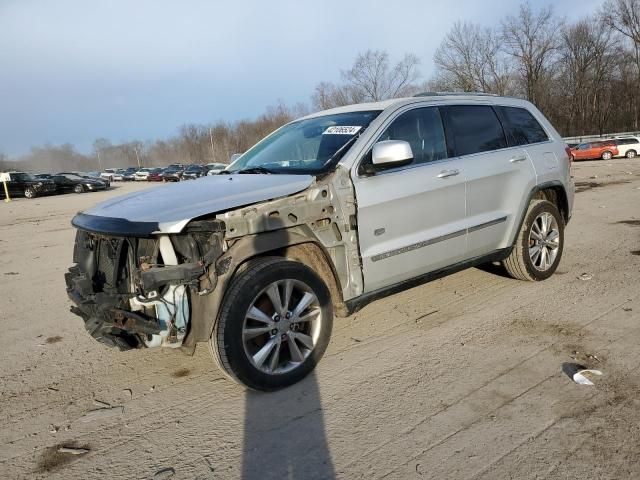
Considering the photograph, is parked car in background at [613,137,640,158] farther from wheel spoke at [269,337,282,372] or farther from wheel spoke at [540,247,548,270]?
wheel spoke at [269,337,282,372]

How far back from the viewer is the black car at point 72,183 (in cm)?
3075

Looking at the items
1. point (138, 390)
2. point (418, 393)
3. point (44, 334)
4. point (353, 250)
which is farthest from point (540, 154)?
point (44, 334)

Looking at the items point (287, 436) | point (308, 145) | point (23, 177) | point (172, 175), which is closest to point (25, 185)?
point (23, 177)

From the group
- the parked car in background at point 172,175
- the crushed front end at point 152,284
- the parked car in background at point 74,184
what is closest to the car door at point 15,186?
the parked car in background at point 74,184

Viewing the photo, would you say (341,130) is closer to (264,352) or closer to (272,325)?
(272,325)

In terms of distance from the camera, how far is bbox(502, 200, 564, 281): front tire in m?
4.94

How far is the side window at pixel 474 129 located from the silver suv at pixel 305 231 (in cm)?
1

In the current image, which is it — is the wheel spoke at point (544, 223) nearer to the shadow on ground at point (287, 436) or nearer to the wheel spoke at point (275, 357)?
the shadow on ground at point (287, 436)

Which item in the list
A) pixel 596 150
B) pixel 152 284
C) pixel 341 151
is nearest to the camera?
pixel 152 284

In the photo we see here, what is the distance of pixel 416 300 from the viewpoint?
491 centimetres

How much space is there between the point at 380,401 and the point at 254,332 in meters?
0.91

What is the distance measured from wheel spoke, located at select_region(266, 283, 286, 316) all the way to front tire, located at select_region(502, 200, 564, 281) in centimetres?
281

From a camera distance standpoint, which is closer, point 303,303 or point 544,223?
point 303,303

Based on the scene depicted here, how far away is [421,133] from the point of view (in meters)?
4.15
